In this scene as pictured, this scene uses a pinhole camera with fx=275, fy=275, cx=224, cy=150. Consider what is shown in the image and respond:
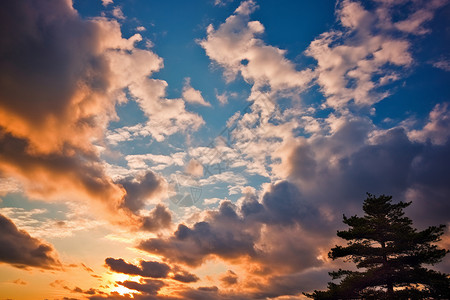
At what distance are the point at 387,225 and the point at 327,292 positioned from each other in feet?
34.0

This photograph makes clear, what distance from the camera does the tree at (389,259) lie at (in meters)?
28.4

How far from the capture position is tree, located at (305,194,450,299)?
28375mm

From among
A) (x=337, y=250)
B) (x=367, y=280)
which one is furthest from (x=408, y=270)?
(x=337, y=250)

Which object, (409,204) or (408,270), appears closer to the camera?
(408,270)

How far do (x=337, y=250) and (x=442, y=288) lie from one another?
32.2 feet

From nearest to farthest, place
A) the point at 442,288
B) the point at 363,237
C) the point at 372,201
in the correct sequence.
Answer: the point at 442,288 → the point at 363,237 → the point at 372,201

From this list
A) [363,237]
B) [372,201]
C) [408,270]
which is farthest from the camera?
[372,201]

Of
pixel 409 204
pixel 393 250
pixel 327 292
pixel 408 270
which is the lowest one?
pixel 327 292

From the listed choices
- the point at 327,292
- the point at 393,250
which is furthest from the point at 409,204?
the point at 327,292

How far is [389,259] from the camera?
30.6m

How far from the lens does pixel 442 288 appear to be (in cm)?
2691

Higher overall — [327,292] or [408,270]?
[408,270]

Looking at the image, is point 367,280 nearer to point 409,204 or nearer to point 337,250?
point 337,250

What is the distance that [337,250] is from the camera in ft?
105
